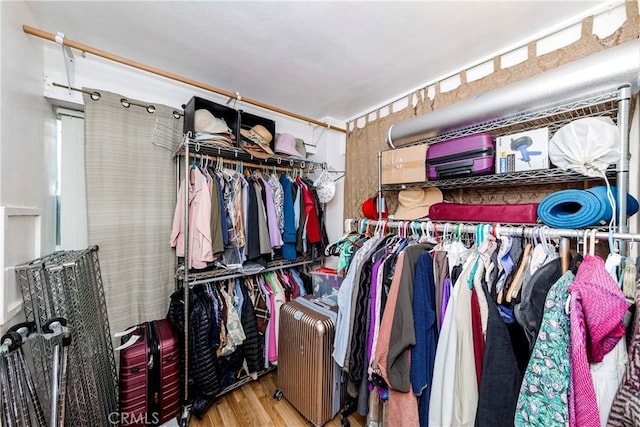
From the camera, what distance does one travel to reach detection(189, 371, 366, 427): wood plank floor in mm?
1560

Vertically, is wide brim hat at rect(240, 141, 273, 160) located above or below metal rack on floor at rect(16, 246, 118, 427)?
above

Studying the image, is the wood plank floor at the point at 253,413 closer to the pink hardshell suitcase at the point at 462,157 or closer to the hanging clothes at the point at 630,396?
the hanging clothes at the point at 630,396

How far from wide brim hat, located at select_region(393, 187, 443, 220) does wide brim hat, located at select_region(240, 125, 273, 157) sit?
1137 mm

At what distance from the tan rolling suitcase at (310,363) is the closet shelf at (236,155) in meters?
1.22

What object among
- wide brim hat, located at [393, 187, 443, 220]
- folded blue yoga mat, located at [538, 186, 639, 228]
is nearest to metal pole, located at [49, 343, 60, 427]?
wide brim hat, located at [393, 187, 443, 220]

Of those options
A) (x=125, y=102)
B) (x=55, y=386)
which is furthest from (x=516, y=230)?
(x=125, y=102)

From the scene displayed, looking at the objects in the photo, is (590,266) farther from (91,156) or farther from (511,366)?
(91,156)

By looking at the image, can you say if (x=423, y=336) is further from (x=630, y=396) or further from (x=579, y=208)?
(x=579, y=208)

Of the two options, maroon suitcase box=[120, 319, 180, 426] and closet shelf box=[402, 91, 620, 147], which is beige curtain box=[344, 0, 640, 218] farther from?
maroon suitcase box=[120, 319, 180, 426]

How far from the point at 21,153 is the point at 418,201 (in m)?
2.16

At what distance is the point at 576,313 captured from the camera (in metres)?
0.73

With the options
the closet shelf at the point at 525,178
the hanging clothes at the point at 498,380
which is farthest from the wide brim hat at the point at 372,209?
the hanging clothes at the point at 498,380

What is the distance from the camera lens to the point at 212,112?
190 cm

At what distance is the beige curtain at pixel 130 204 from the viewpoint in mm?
1518
